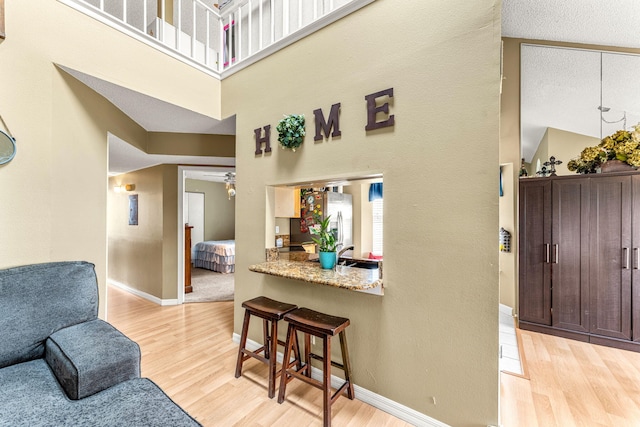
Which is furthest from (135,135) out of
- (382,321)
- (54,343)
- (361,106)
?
(382,321)

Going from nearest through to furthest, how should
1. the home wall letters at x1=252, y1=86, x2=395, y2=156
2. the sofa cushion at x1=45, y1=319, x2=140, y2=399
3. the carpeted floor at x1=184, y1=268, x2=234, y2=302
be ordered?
the sofa cushion at x1=45, y1=319, x2=140, y2=399, the home wall letters at x1=252, y1=86, x2=395, y2=156, the carpeted floor at x1=184, y1=268, x2=234, y2=302

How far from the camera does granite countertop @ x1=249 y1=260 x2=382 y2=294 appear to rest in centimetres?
180

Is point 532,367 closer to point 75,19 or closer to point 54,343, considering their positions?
point 54,343

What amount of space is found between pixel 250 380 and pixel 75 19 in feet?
10.0

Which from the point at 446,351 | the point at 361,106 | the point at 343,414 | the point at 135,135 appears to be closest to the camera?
the point at 446,351

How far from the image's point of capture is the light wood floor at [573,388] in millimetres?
1827

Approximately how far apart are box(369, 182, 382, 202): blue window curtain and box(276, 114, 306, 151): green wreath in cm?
169

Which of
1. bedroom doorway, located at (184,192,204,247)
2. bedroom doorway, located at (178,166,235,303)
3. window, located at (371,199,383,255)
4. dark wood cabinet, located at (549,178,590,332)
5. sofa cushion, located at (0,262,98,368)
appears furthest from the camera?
bedroom doorway, located at (184,192,204,247)

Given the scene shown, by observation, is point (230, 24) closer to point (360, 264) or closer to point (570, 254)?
point (360, 264)

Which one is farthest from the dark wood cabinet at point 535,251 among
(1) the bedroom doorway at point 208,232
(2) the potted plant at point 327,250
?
(1) the bedroom doorway at point 208,232

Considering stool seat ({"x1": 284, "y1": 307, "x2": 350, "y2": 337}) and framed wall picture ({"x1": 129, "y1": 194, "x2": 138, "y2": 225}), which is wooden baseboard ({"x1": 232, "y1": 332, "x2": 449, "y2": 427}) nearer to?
stool seat ({"x1": 284, "y1": 307, "x2": 350, "y2": 337})

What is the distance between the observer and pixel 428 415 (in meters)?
1.74

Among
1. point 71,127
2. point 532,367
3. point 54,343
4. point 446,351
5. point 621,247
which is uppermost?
point 71,127

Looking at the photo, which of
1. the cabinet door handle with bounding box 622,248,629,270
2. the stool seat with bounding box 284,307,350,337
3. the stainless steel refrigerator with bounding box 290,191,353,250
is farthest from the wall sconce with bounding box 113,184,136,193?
the cabinet door handle with bounding box 622,248,629,270
